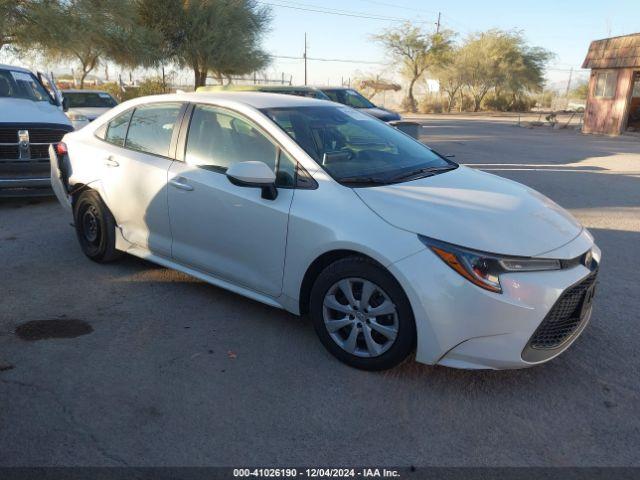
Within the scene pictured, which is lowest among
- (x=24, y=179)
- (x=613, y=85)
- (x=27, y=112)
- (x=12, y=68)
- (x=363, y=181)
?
(x=24, y=179)

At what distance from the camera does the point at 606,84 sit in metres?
23.8

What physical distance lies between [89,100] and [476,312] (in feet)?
49.2

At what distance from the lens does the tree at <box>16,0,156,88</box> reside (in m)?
18.4

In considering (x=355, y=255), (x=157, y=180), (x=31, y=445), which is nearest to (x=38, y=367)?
(x=31, y=445)

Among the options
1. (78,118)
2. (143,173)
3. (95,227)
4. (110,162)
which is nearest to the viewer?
(143,173)

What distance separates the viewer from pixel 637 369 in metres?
3.47

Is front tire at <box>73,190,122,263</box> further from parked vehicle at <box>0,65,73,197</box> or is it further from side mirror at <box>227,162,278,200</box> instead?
parked vehicle at <box>0,65,73,197</box>

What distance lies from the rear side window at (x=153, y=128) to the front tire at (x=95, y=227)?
65 cm

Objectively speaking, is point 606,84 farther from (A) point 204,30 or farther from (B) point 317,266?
(B) point 317,266

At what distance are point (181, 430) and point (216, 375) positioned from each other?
0.56 metres

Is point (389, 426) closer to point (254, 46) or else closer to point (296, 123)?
point (296, 123)

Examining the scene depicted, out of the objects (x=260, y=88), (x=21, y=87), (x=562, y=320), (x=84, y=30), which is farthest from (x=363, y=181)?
(x=84, y=30)

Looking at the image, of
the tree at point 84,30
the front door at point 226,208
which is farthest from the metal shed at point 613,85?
the front door at point 226,208

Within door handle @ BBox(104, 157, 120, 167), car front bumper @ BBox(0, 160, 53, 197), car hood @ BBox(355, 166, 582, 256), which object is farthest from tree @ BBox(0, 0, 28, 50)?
car hood @ BBox(355, 166, 582, 256)
